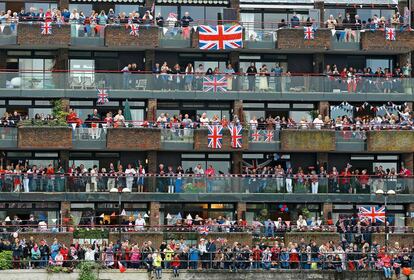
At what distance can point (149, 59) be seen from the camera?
79.9 m

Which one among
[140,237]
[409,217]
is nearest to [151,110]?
[140,237]

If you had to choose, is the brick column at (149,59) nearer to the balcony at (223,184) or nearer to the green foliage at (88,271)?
the balcony at (223,184)

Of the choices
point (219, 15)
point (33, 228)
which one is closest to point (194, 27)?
point (219, 15)

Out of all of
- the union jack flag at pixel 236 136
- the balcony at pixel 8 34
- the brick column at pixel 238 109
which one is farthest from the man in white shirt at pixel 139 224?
the balcony at pixel 8 34

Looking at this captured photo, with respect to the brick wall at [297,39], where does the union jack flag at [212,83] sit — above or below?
below

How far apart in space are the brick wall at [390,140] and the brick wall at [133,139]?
11565 mm

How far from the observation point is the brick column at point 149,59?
79.8m

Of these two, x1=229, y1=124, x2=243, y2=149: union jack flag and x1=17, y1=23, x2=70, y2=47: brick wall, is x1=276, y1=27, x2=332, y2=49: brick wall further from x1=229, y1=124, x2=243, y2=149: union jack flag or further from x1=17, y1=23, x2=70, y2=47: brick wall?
x1=17, y1=23, x2=70, y2=47: brick wall

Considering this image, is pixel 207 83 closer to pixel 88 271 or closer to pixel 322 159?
pixel 322 159

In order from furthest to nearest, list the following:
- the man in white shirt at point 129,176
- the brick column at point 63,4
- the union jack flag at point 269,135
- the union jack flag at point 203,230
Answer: the brick column at point 63,4 < the union jack flag at point 269,135 < the man in white shirt at point 129,176 < the union jack flag at point 203,230

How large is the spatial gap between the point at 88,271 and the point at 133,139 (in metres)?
12.3

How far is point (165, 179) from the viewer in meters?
76.6

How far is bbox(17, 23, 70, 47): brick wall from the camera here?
77.6 metres

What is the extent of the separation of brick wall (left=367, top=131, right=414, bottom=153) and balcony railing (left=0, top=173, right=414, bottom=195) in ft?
5.81
